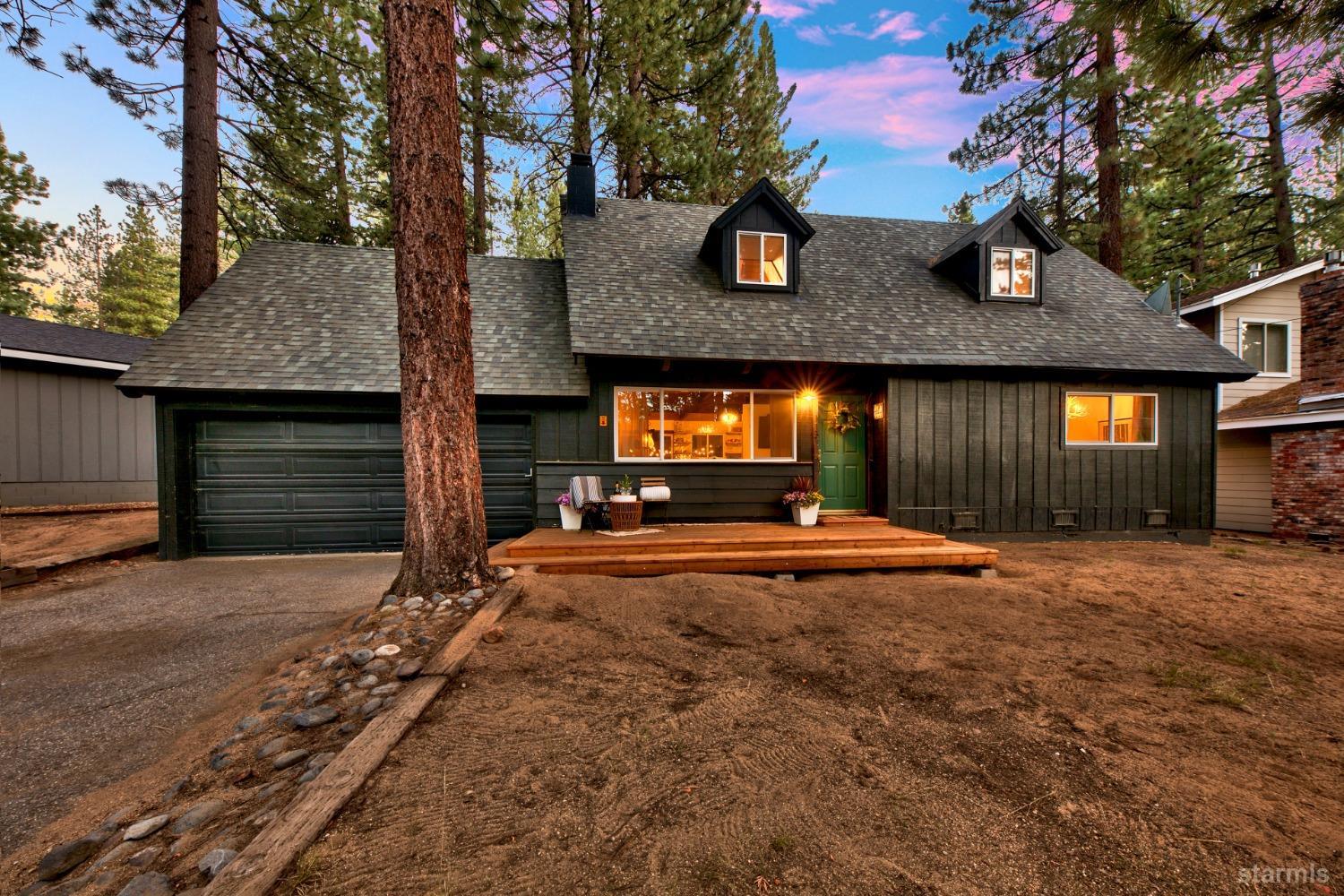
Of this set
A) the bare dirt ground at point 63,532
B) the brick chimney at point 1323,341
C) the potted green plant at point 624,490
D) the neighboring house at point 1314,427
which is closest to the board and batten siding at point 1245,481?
the neighboring house at point 1314,427

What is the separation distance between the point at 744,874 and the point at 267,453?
8269 mm

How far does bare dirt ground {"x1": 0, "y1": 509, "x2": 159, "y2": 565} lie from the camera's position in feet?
20.7

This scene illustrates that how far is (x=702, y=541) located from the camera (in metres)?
5.59

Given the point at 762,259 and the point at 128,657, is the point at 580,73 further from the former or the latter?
the point at 128,657

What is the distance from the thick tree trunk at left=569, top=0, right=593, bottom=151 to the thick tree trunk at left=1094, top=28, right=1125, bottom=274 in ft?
35.2

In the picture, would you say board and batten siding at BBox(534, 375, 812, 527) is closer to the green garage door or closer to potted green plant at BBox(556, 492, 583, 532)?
potted green plant at BBox(556, 492, 583, 532)

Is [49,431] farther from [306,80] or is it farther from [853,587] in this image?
[853,587]

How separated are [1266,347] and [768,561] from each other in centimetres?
1350

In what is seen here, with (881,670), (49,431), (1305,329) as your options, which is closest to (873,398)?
(881,670)

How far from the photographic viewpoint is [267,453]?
707 centimetres

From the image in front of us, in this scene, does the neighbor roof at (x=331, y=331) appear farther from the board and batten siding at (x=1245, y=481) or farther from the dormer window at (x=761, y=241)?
the board and batten siding at (x=1245, y=481)

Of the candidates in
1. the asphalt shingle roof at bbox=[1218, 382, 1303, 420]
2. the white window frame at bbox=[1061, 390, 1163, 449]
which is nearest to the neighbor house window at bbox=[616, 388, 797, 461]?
the white window frame at bbox=[1061, 390, 1163, 449]

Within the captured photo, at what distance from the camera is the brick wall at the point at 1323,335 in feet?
24.5

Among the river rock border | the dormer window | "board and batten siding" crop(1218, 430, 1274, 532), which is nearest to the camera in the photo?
the river rock border
